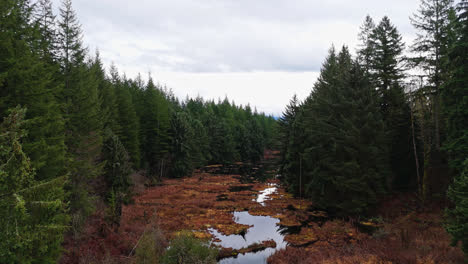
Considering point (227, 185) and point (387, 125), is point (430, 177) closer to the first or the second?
point (387, 125)

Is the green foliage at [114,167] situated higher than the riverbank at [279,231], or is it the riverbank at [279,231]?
the green foliage at [114,167]

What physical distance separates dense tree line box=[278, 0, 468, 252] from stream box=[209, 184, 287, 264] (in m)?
6.41

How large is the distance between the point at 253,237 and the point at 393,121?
17445 mm

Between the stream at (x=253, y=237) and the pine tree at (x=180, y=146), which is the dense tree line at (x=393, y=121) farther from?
the pine tree at (x=180, y=146)

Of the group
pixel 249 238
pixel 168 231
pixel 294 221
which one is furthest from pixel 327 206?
pixel 168 231

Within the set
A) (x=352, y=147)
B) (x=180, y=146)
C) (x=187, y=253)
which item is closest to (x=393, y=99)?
(x=352, y=147)

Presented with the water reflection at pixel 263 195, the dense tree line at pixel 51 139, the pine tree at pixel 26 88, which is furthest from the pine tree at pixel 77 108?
the water reflection at pixel 263 195

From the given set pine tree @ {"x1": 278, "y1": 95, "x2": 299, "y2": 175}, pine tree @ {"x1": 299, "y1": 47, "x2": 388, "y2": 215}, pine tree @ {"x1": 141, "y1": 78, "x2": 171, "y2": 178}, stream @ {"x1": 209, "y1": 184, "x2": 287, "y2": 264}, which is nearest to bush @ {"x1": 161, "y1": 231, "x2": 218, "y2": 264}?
stream @ {"x1": 209, "y1": 184, "x2": 287, "y2": 264}

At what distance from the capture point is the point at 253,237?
1995cm

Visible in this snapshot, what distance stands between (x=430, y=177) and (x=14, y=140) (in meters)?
27.5

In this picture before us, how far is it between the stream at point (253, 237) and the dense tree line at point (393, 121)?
6407mm

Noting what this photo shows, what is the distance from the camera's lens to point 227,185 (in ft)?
138

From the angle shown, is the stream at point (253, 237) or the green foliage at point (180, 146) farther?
the green foliage at point (180, 146)

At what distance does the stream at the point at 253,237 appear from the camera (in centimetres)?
1638
